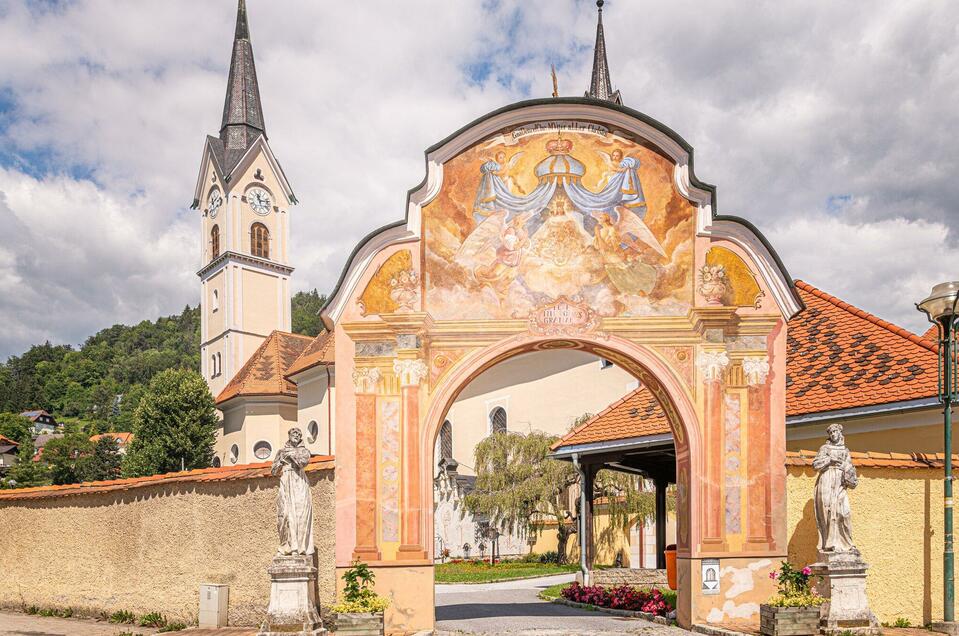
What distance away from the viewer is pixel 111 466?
65.7m

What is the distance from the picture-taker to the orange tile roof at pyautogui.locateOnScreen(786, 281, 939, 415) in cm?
1539

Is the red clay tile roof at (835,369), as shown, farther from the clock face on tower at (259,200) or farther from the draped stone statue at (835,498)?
the clock face on tower at (259,200)

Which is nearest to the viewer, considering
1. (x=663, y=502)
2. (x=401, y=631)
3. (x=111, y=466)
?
(x=401, y=631)

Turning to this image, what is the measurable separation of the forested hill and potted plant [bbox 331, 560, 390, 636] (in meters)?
105

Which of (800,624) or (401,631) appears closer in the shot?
(800,624)

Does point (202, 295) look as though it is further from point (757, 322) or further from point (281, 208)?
point (757, 322)

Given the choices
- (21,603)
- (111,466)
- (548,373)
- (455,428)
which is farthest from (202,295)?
(21,603)

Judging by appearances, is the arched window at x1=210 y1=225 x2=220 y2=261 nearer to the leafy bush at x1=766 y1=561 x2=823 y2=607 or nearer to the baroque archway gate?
the baroque archway gate

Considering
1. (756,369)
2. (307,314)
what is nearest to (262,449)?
(756,369)

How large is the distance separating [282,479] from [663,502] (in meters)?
13.1

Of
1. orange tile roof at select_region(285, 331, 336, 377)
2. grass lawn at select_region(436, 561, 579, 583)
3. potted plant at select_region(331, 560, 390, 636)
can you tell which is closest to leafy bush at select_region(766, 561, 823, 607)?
potted plant at select_region(331, 560, 390, 636)

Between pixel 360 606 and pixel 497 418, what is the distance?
1186 inches

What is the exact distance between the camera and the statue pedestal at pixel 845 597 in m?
12.0

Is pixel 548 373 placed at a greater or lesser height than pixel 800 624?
greater
